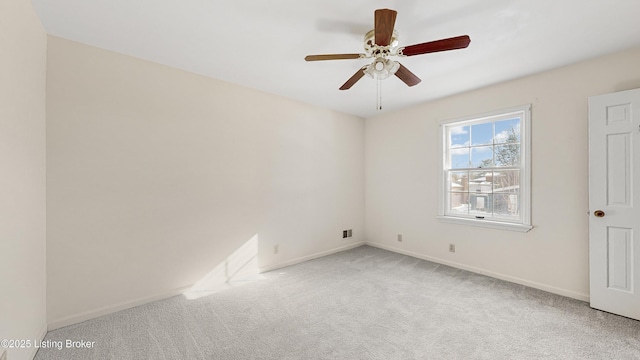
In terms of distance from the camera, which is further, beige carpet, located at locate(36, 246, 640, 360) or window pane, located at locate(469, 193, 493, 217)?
window pane, located at locate(469, 193, 493, 217)

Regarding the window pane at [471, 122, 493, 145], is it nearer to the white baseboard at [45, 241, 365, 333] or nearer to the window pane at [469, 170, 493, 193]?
the window pane at [469, 170, 493, 193]

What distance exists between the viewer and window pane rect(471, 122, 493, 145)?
343cm

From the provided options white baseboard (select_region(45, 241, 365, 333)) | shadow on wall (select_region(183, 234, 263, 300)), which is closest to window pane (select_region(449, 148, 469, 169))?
shadow on wall (select_region(183, 234, 263, 300))

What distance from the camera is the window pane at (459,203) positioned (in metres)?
3.69

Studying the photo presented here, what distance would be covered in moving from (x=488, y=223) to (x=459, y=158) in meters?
1.01

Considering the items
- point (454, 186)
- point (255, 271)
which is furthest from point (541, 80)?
point (255, 271)

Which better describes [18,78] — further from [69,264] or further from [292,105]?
[292,105]

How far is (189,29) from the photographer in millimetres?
2086

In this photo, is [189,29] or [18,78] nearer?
[18,78]

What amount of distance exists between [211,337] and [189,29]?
8.35 feet

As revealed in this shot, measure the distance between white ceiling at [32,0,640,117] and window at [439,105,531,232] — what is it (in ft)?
2.23

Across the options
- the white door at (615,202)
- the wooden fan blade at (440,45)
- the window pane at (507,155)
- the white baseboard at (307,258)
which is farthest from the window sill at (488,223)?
the wooden fan blade at (440,45)

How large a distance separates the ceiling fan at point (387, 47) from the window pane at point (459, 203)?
7.10 feet

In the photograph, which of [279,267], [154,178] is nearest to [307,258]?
[279,267]
